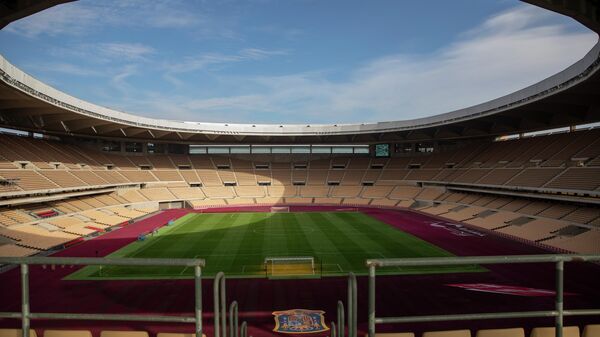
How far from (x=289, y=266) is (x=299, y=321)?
7436mm

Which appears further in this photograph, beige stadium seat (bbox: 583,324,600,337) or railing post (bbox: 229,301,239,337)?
railing post (bbox: 229,301,239,337)

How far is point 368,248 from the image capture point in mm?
28359

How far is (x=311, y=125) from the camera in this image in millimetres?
62406

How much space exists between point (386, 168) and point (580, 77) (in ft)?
133

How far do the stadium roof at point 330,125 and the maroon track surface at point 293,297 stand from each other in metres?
12.4

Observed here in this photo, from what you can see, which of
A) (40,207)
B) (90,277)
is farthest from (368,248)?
(40,207)

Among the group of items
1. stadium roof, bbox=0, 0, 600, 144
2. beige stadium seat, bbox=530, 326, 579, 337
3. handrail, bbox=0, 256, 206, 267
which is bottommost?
beige stadium seat, bbox=530, 326, 579, 337

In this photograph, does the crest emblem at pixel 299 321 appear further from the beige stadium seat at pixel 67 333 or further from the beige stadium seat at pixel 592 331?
the beige stadium seat at pixel 592 331

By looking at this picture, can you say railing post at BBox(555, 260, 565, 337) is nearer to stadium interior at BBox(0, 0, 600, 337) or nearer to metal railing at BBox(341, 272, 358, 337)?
stadium interior at BBox(0, 0, 600, 337)

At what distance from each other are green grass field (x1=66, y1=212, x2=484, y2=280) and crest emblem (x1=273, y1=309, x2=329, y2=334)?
4.23 m

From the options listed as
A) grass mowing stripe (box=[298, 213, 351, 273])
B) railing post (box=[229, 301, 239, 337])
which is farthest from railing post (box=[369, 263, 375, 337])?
grass mowing stripe (box=[298, 213, 351, 273])

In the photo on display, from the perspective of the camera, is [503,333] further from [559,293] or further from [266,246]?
[266,246]

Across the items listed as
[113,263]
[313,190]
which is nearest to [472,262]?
[113,263]

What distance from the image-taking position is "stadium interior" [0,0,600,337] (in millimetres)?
16469
